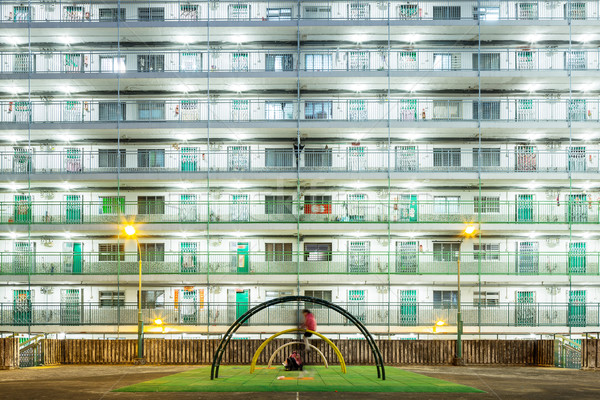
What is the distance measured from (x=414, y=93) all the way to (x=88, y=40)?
66.6 ft

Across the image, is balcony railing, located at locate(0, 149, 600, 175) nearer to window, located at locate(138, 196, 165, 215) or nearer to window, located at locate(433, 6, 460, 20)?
window, located at locate(138, 196, 165, 215)

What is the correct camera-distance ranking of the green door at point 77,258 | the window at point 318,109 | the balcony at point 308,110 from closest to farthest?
the green door at point 77,258 < the balcony at point 308,110 < the window at point 318,109

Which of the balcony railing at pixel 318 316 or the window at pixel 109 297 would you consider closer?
the balcony railing at pixel 318 316

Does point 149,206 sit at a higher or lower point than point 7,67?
lower

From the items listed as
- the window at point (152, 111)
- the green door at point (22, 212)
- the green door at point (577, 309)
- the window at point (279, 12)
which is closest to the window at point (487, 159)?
the green door at point (577, 309)

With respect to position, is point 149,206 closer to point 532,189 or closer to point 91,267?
point 91,267

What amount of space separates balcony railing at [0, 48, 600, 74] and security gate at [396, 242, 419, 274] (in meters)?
10.6

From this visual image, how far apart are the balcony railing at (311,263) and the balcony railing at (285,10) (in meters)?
14.4

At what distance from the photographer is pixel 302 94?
36688 mm

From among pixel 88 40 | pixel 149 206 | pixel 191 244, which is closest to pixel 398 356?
pixel 191 244

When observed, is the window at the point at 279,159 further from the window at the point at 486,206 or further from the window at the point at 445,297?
the window at the point at 445,297

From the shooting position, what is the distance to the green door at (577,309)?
31.2 metres

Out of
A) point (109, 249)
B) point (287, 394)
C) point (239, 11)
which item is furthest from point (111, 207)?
point (287, 394)

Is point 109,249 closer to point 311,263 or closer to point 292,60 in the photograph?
point 311,263
